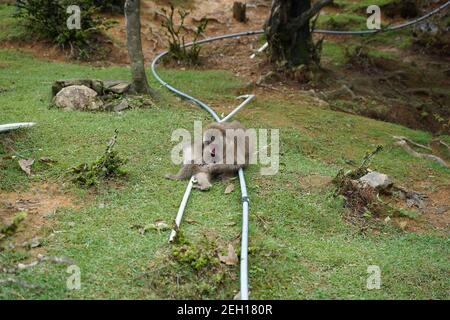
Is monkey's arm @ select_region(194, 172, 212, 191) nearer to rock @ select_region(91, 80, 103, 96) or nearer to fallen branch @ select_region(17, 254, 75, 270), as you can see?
fallen branch @ select_region(17, 254, 75, 270)

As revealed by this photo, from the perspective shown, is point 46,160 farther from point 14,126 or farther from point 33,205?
point 33,205

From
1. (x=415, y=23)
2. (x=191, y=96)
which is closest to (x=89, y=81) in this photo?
(x=191, y=96)

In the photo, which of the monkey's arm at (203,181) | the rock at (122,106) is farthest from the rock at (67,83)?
the monkey's arm at (203,181)

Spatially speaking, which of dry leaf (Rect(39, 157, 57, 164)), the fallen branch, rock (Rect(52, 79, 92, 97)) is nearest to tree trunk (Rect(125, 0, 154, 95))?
rock (Rect(52, 79, 92, 97))

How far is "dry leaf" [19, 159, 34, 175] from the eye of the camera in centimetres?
597

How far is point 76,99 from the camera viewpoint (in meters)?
8.18

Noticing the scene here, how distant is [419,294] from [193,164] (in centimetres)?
267

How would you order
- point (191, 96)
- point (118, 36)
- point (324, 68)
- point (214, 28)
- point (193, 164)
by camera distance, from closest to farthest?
1. point (193, 164)
2. point (191, 96)
3. point (324, 68)
4. point (118, 36)
5. point (214, 28)

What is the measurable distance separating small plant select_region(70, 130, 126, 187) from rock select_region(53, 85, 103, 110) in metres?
2.40

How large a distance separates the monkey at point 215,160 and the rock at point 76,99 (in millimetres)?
2344

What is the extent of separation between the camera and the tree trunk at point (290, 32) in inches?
421

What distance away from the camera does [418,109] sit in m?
10.6

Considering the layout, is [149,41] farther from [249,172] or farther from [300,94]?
[249,172]

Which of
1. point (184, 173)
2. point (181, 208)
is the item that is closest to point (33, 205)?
point (181, 208)
